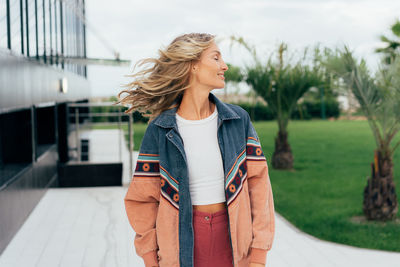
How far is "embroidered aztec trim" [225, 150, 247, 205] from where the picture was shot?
71.9 inches

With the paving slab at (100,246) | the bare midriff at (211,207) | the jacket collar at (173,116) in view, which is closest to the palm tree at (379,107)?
the paving slab at (100,246)

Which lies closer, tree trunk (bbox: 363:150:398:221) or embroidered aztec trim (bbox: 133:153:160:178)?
embroidered aztec trim (bbox: 133:153:160:178)

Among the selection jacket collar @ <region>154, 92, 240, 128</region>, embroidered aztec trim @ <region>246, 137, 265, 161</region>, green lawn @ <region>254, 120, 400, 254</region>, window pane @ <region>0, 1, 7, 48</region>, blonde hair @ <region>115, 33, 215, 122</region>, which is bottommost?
green lawn @ <region>254, 120, 400, 254</region>

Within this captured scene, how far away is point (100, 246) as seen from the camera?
516 cm

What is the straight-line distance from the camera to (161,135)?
189 centimetres

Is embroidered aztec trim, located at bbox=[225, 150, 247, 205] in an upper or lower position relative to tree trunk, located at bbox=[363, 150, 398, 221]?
upper

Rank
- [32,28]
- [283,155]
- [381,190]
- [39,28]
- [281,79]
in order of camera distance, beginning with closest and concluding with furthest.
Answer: [381,190]
[32,28]
[39,28]
[281,79]
[283,155]

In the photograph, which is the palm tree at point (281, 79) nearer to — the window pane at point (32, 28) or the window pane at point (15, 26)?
the window pane at point (32, 28)

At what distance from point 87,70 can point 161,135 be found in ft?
61.2

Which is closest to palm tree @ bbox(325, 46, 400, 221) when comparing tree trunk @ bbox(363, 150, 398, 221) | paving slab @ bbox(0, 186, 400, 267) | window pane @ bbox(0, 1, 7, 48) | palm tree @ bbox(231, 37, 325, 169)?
tree trunk @ bbox(363, 150, 398, 221)

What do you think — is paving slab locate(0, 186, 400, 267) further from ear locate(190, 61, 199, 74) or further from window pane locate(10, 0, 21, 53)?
ear locate(190, 61, 199, 74)

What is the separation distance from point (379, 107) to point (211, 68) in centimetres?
471

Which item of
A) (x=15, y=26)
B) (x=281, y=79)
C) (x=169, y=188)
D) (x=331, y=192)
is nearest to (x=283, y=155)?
(x=281, y=79)

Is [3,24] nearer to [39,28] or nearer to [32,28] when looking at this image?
[32,28]
